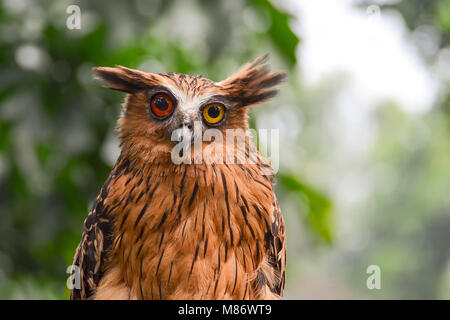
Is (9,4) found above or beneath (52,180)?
above

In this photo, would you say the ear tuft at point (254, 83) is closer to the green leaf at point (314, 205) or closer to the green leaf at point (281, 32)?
the green leaf at point (281, 32)

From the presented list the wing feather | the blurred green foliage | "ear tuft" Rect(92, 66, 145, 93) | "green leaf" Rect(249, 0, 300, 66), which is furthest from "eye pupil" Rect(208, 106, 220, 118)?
"green leaf" Rect(249, 0, 300, 66)

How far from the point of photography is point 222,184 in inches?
70.2

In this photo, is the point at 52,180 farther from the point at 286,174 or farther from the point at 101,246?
the point at 101,246

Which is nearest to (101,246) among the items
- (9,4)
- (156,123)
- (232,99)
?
(156,123)

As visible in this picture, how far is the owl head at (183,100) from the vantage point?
5.42ft

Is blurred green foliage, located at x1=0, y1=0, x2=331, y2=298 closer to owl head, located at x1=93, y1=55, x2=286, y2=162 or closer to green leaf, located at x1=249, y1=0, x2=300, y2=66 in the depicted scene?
green leaf, located at x1=249, y1=0, x2=300, y2=66

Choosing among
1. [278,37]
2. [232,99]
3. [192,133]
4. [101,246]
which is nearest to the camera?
[192,133]

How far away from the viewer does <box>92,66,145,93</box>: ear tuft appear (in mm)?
1639

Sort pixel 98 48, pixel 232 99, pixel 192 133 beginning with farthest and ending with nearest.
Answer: pixel 98 48, pixel 232 99, pixel 192 133

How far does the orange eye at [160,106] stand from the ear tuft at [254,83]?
0.19 meters

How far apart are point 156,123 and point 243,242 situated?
507 millimetres

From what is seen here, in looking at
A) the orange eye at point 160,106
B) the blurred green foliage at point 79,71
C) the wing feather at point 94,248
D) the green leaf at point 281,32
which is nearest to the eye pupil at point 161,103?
the orange eye at point 160,106

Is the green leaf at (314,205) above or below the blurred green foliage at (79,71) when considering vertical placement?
below
